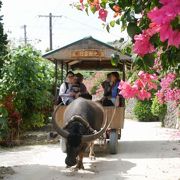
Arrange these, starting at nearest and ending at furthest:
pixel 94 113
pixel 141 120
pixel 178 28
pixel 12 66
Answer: pixel 178 28 < pixel 94 113 < pixel 12 66 < pixel 141 120

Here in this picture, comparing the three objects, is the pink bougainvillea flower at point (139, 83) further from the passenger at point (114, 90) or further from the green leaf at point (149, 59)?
the passenger at point (114, 90)

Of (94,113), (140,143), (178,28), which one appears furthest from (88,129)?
(178,28)

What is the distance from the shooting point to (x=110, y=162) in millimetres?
10000

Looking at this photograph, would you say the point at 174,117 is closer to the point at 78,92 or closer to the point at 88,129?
the point at 78,92

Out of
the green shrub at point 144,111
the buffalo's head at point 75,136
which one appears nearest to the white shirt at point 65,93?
the buffalo's head at point 75,136

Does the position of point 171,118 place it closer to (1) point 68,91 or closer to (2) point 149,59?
(1) point 68,91

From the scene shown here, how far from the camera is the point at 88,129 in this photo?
8945mm

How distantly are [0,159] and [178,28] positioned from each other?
9.17m

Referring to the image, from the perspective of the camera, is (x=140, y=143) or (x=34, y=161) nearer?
(x=34, y=161)

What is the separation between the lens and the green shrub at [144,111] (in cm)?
2081

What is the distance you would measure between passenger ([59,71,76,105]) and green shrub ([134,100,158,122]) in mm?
9923

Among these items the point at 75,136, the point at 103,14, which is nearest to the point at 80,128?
the point at 75,136

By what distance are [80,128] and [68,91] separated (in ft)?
7.90

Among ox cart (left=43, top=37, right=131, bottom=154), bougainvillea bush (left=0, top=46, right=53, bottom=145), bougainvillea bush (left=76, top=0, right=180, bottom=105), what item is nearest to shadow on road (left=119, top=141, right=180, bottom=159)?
ox cart (left=43, top=37, right=131, bottom=154)
